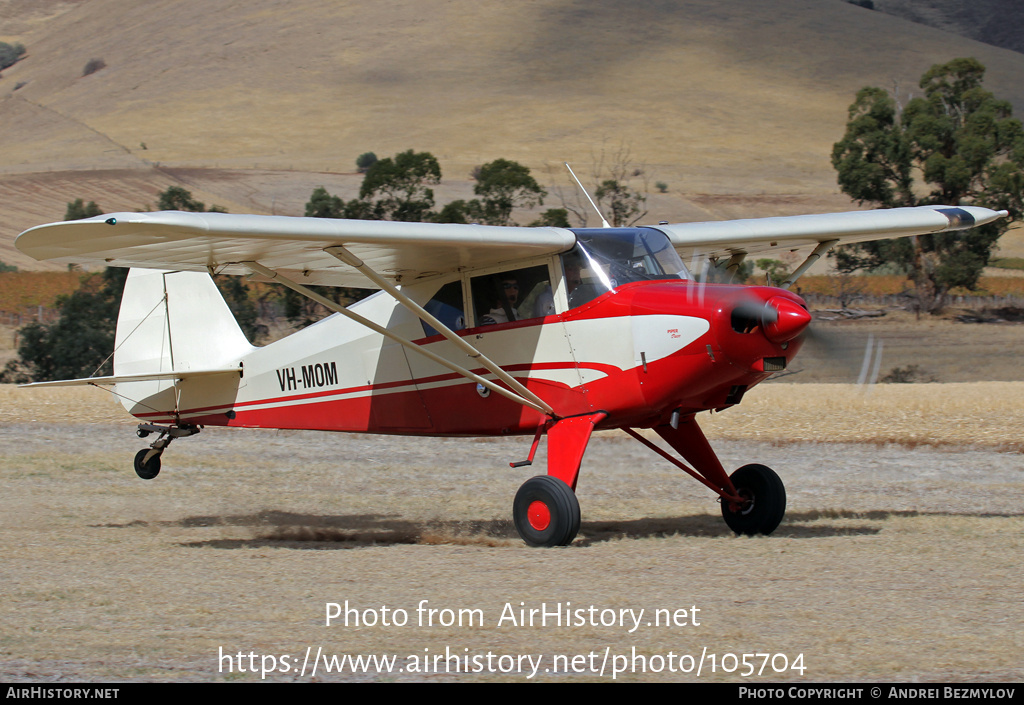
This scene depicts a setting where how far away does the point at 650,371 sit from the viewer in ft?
29.7

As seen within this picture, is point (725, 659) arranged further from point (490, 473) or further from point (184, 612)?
point (490, 473)

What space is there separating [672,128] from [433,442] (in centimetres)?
8017

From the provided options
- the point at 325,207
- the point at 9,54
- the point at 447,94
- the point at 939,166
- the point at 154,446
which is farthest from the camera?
the point at 9,54

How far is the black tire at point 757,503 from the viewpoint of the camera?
33.4ft

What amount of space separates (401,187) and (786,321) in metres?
32.9

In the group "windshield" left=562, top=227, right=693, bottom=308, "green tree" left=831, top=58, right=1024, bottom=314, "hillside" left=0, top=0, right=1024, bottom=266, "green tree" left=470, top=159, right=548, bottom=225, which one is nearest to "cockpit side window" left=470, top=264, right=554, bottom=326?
"windshield" left=562, top=227, right=693, bottom=308

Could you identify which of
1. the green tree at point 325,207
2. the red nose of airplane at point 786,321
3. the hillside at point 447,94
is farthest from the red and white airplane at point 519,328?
the hillside at point 447,94

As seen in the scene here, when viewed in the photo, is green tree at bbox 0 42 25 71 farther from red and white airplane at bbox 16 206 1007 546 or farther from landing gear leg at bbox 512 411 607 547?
landing gear leg at bbox 512 411 607 547

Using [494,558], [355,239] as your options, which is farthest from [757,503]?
[355,239]

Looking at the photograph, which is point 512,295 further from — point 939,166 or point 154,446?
point 939,166

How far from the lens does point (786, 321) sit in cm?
826

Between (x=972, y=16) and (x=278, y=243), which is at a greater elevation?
(x=972, y=16)

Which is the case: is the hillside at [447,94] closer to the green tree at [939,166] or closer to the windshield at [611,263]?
the green tree at [939,166]

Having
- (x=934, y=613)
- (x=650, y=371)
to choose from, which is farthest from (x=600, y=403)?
(x=934, y=613)
